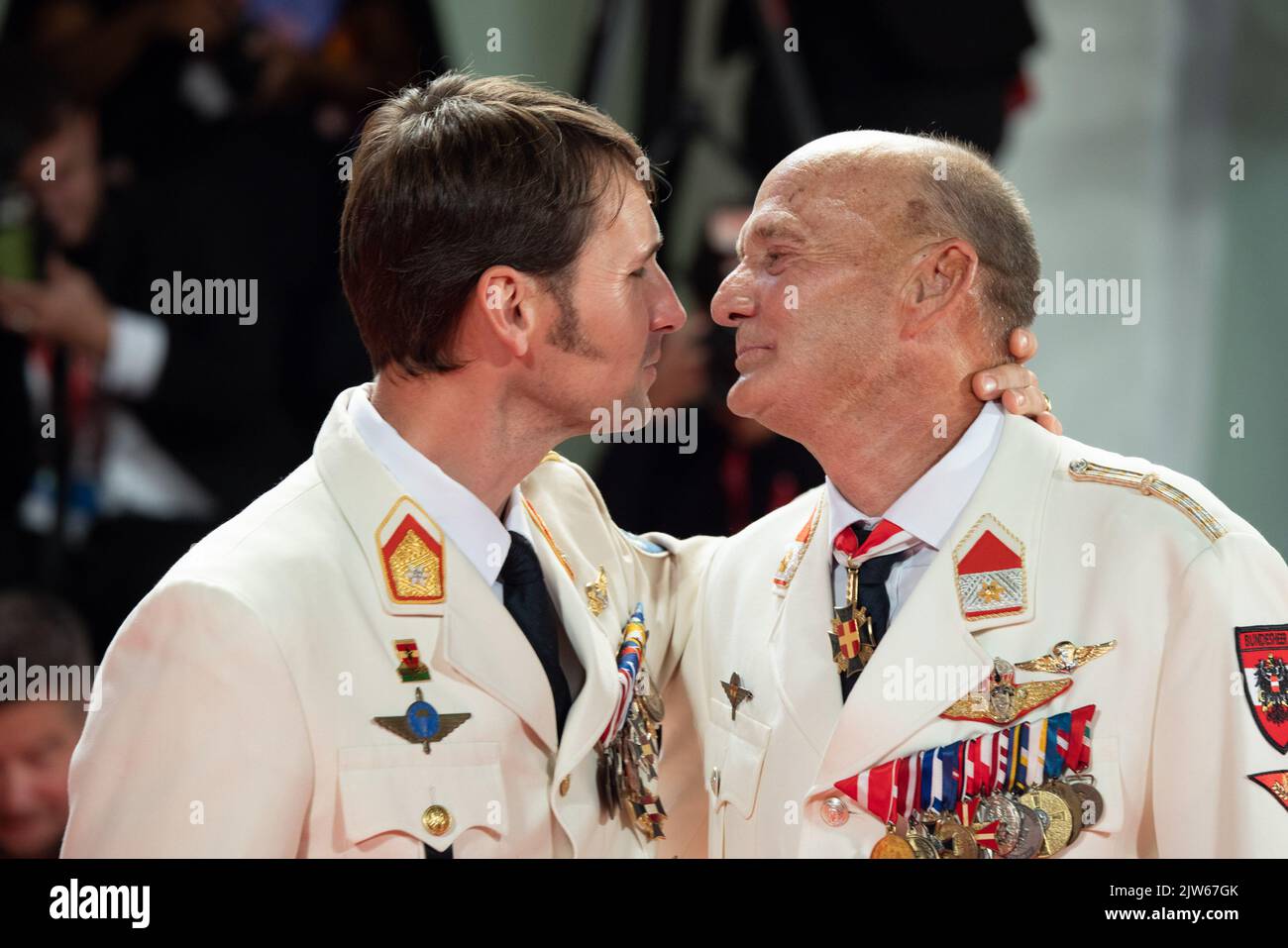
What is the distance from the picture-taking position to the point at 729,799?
93.9 inches

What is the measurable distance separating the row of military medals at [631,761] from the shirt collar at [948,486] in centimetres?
44

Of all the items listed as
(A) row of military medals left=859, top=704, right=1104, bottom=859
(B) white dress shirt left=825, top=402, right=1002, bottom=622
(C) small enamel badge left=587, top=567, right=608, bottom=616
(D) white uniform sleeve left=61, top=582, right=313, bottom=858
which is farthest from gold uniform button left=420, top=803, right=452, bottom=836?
(B) white dress shirt left=825, top=402, right=1002, bottom=622

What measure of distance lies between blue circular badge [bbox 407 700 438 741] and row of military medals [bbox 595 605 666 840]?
0.28 metres

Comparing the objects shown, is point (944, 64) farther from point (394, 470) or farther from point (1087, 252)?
point (394, 470)

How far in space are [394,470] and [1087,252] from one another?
324 centimetres

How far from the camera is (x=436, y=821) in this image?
217 centimetres

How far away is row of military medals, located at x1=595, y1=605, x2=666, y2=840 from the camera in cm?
239

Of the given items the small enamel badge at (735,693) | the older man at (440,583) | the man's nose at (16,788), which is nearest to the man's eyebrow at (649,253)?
the older man at (440,583)

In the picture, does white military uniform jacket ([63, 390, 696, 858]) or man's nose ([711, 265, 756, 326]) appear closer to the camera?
white military uniform jacket ([63, 390, 696, 858])

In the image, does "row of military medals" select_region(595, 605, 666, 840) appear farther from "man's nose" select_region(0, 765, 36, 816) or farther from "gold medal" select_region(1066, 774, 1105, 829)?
"man's nose" select_region(0, 765, 36, 816)

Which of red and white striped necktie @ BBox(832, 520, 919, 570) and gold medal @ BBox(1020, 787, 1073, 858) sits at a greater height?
red and white striped necktie @ BBox(832, 520, 919, 570)

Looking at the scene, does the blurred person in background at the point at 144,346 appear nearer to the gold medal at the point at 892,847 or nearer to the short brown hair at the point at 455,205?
the short brown hair at the point at 455,205

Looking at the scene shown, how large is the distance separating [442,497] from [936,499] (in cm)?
73
